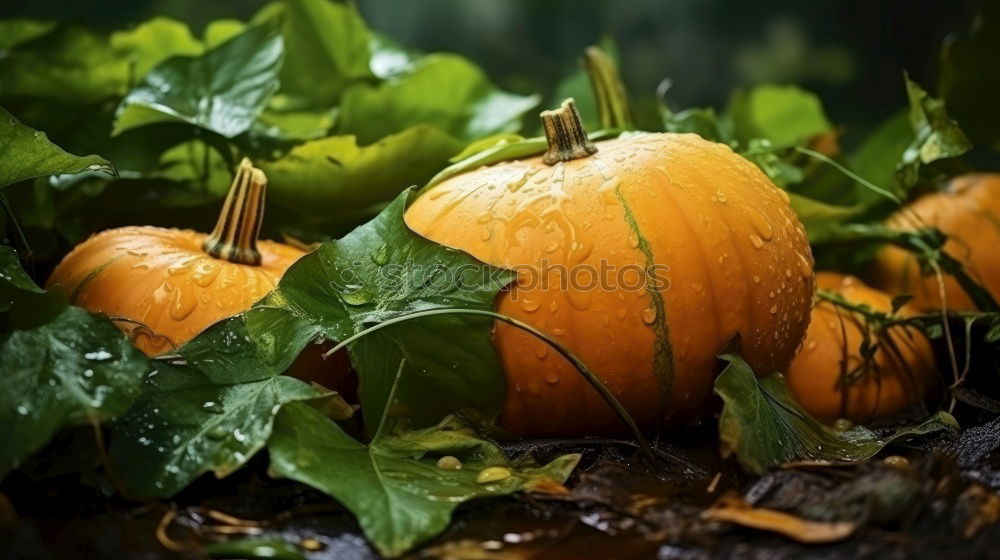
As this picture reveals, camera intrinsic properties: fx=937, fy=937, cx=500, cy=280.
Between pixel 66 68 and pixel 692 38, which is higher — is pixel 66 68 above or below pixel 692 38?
below

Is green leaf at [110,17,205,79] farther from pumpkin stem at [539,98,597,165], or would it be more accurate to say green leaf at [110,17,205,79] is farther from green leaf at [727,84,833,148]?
green leaf at [727,84,833,148]

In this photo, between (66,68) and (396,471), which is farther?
(66,68)

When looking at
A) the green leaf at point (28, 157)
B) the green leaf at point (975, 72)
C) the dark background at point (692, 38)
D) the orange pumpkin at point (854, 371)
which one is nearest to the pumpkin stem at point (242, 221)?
the green leaf at point (28, 157)

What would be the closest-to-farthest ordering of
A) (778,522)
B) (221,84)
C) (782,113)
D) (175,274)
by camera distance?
(778,522), (175,274), (221,84), (782,113)

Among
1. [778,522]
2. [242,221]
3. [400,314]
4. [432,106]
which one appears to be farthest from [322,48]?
[778,522]

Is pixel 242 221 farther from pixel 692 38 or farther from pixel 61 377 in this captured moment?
pixel 692 38

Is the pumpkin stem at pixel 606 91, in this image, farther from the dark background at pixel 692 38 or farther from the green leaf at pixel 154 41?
the dark background at pixel 692 38
